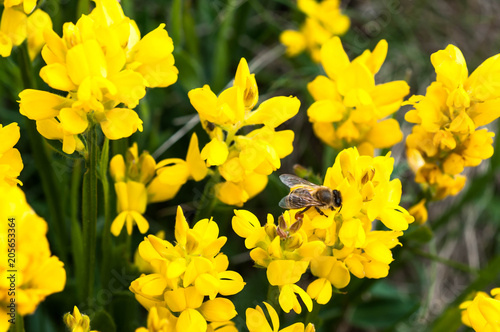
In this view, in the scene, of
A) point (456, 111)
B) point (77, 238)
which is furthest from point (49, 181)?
point (456, 111)

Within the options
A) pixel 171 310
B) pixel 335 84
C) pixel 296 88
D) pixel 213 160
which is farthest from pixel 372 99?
pixel 296 88

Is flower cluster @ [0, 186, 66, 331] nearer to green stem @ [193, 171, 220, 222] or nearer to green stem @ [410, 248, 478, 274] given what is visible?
green stem @ [193, 171, 220, 222]

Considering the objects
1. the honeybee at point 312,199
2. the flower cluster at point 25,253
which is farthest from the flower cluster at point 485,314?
the flower cluster at point 25,253

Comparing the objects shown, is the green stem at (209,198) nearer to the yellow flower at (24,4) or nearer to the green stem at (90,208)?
the green stem at (90,208)

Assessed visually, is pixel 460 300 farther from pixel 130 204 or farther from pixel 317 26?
pixel 317 26

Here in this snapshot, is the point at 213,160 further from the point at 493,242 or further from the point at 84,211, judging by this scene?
the point at 493,242
